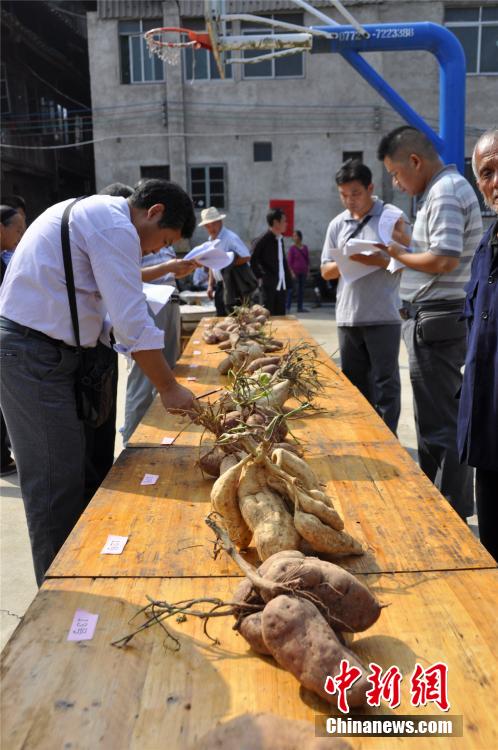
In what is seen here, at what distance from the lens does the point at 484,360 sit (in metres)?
2.11

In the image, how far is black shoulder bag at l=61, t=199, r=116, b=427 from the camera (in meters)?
2.18

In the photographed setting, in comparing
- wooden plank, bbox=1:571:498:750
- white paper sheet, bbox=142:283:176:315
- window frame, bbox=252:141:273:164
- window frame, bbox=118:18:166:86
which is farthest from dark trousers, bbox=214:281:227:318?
window frame, bbox=118:18:166:86

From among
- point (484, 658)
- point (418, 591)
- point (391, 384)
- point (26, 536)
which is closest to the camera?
point (484, 658)

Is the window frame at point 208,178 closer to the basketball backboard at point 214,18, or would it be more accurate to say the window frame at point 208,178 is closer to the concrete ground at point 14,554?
the basketball backboard at point 214,18

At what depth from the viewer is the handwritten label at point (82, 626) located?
4.06ft

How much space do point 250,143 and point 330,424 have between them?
1522 centimetres

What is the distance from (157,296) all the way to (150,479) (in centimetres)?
166

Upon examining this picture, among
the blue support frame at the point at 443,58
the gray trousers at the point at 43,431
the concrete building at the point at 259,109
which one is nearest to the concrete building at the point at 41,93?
the concrete building at the point at 259,109

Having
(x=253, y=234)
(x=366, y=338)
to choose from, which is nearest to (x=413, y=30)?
(x=366, y=338)

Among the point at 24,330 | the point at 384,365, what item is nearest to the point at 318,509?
the point at 24,330

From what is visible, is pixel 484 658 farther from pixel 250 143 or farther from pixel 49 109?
pixel 49 109

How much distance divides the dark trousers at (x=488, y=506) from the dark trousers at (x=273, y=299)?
6.30 metres

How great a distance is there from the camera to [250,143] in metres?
16.5

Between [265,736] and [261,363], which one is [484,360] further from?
[265,736]
